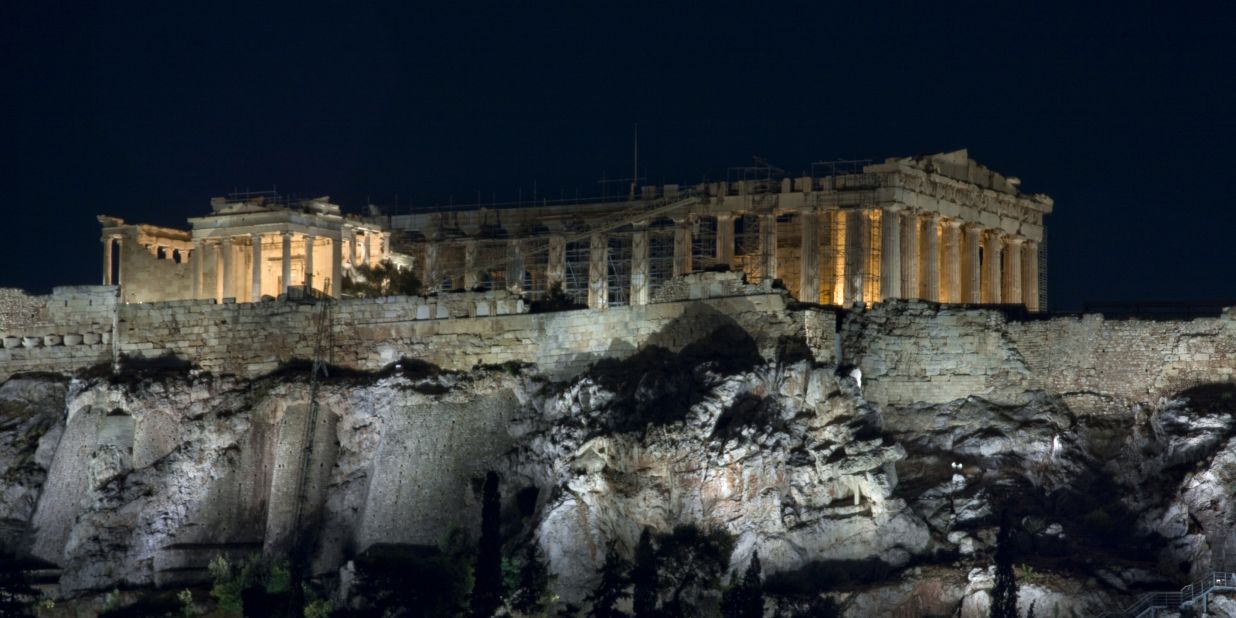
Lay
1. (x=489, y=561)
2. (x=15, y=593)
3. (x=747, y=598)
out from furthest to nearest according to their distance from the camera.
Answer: (x=15, y=593)
(x=489, y=561)
(x=747, y=598)

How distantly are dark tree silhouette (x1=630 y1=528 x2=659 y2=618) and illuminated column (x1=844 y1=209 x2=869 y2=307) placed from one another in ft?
62.8

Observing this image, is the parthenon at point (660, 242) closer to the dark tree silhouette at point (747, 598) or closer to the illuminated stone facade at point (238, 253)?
the illuminated stone facade at point (238, 253)

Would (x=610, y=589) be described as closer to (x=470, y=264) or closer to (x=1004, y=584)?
(x=1004, y=584)

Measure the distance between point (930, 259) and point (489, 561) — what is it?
25.8 meters

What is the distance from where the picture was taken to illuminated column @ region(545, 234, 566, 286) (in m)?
111

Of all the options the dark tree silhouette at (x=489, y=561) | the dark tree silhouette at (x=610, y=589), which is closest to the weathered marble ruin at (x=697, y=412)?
the dark tree silhouette at (x=610, y=589)

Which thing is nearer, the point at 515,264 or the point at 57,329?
the point at 57,329

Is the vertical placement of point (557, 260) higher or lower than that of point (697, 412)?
higher

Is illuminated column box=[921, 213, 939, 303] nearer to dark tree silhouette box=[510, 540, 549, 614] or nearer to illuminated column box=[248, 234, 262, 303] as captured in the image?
dark tree silhouette box=[510, 540, 549, 614]

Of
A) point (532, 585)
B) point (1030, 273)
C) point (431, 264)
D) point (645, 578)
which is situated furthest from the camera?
point (431, 264)

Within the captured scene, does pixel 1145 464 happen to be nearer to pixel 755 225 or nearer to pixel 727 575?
pixel 727 575

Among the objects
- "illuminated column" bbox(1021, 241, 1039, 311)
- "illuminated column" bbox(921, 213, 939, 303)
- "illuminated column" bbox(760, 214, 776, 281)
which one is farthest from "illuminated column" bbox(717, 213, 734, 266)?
"illuminated column" bbox(1021, 241, 1039, 311)

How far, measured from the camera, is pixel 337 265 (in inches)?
4397

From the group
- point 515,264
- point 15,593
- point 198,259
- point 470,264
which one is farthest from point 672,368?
point 198,259
